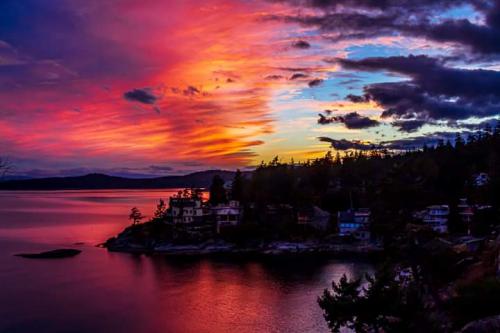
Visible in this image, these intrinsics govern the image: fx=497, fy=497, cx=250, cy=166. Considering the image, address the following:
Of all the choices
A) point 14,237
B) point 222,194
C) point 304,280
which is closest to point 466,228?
point 304,280

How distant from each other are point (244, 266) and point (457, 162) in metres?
41.3

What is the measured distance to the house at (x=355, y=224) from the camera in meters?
56.6

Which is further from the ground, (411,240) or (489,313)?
(411,240)

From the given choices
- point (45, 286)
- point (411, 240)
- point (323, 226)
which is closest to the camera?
point (411, 240)

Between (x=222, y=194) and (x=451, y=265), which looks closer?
(x=451, y=265)

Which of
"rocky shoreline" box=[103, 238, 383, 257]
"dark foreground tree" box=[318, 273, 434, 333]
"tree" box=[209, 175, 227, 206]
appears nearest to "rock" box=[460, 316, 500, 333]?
"dark foreground tree" box=[318, 273, 434, 333]

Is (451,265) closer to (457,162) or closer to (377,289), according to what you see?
(377,289)

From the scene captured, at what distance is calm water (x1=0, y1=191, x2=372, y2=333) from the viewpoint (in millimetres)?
27062

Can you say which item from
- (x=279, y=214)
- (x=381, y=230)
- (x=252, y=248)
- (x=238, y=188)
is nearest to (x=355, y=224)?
(x=279, y=214)

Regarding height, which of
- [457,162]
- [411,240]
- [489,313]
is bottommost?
[489,313]

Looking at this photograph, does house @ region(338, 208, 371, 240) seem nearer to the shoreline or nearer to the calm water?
the shoreline

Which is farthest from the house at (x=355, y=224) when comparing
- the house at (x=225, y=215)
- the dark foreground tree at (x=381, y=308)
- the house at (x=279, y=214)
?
the dark foreground tree at (x=381, y=308)

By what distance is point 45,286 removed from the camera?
37.2 m

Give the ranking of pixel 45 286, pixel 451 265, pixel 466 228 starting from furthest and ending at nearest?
1. pixel 466 228
2. pixel 45 286
3. pixel 451 265
